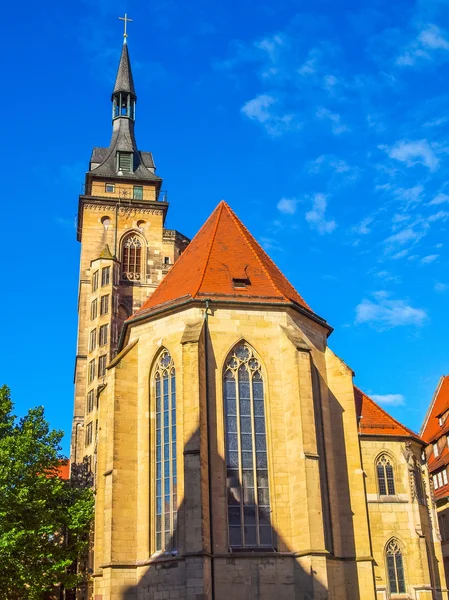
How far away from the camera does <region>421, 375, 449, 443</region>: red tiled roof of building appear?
44.3 metres

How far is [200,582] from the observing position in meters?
20.8

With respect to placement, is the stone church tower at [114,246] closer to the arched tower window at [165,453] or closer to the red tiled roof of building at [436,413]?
the arched tower window at [165,453]

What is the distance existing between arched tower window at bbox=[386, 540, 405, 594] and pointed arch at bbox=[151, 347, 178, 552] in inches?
375

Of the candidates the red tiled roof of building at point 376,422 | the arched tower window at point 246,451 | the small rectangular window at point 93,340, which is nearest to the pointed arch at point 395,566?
the red tiled roof of building at point 376,422

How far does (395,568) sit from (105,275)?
82.8ft

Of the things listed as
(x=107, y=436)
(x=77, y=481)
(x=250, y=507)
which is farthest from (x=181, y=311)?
(x=77, y=481)

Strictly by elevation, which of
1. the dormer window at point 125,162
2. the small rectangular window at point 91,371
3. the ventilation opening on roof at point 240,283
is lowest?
the ventilation opening on roof at point 240,283

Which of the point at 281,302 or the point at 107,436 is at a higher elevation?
the point at 281,302

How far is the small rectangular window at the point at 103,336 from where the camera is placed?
44.0 meters

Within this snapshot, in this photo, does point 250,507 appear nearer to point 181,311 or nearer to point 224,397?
point 224,397

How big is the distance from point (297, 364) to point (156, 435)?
5.05 meters

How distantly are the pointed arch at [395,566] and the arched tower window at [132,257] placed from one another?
85.9 feet

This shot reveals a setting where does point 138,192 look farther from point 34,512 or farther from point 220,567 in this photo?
point 220,567

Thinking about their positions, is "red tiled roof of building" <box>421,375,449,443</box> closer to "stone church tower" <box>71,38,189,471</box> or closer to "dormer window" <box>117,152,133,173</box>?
"stone church tower" <box>71,38,189,471</box>
